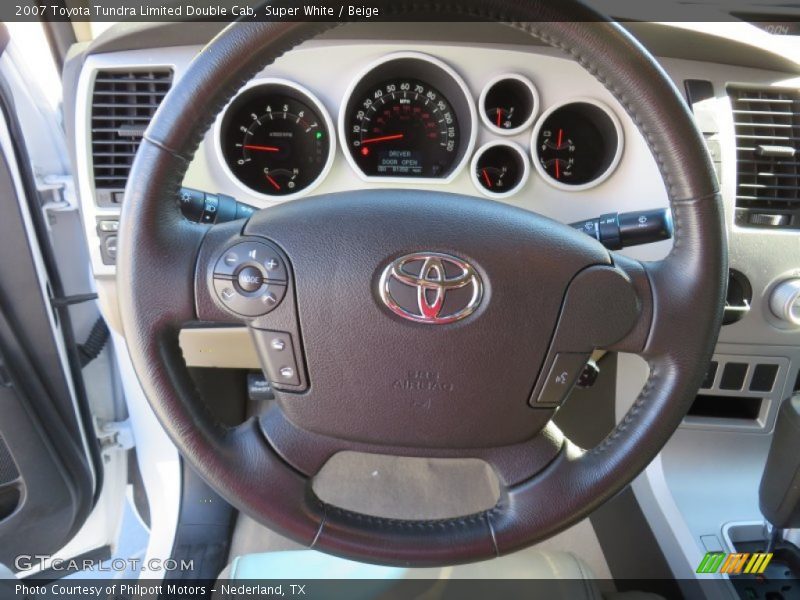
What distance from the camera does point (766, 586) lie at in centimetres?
132

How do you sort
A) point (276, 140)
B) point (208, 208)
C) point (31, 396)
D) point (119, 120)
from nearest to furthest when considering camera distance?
point (208, 208) → point (119, 120) → point (276, 140) → point (31, 396)

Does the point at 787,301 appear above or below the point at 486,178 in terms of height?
below

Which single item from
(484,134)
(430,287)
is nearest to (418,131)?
(484,134)

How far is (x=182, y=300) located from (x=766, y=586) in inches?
51.3

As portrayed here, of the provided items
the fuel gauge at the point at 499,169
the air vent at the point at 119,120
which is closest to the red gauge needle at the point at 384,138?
the fuel gauge at the point at 499,169

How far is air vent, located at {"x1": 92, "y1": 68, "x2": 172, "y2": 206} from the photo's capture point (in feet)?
4.10

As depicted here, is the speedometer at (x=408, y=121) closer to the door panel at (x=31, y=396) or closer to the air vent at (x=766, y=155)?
the air vent at (x=766, y=155)

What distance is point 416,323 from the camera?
79 centimetres

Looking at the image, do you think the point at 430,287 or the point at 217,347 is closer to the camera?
the point at 430,287

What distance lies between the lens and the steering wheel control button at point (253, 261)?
0.78 meters

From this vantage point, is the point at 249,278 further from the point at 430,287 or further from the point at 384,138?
the point at 384,138

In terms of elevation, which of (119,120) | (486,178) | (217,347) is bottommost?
(217,347)

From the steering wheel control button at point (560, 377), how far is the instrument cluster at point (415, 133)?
61cm

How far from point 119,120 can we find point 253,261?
681mm
